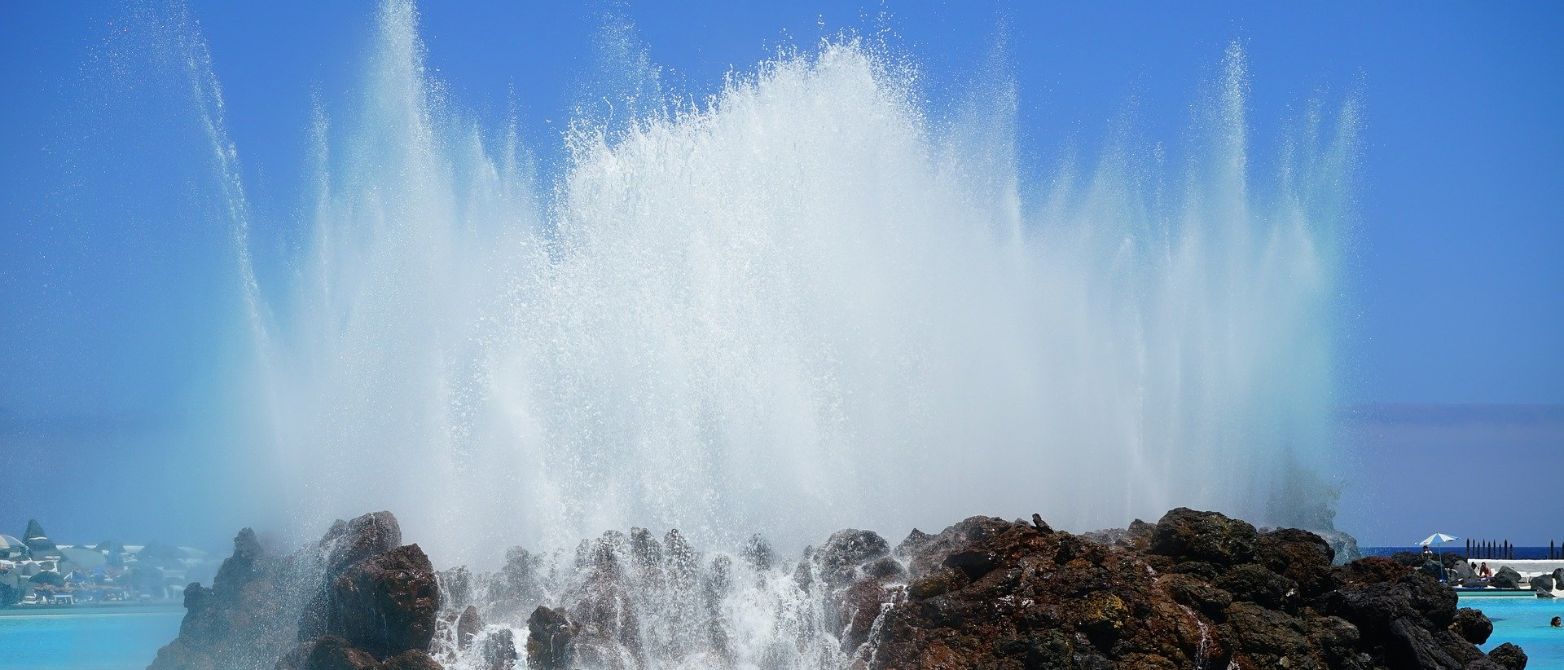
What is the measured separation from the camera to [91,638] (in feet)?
89.1

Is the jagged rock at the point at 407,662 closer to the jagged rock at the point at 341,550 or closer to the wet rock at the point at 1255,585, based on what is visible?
the jagged rock at the point at 341,550

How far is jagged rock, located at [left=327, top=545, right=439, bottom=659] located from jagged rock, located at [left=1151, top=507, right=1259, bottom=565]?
1049cm

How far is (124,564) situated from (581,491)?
25976 mm

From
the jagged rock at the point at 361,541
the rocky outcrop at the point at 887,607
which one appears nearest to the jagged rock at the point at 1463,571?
the rocky outcrop at the point at 887,607

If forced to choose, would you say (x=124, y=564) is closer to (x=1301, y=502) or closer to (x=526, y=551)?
(x=526, y=551)

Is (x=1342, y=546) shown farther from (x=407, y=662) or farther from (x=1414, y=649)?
(x=407, y=662)

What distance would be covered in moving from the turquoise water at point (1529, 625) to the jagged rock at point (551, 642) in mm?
19981

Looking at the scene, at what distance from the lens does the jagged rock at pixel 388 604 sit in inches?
671

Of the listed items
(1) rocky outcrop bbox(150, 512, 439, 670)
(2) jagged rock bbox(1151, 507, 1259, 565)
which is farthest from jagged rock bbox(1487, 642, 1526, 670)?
(1) rocky outcrop bbox(150, 512, 439, 670)

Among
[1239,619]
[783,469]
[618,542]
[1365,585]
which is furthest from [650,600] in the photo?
[1365,585]

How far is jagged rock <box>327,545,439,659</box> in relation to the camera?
55.9 feet

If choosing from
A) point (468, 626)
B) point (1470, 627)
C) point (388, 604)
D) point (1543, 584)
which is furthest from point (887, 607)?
point (1543, 584)

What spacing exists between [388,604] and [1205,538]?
1144cm

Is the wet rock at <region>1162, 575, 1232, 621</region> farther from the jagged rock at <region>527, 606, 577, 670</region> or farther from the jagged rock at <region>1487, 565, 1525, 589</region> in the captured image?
the jagged rock at <region>1487, 565, 1525, 589</region>
